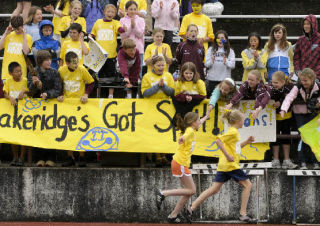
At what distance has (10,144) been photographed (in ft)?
44.7

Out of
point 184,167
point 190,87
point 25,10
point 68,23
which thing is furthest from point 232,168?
point 25,10

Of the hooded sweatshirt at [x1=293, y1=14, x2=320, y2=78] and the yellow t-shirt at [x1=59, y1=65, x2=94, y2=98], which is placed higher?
the hooded sweatshirt at [x1=293, y1=14, x2=320, y2=78]

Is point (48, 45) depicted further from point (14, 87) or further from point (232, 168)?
point (232, 168)

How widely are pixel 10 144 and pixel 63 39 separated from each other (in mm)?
2408

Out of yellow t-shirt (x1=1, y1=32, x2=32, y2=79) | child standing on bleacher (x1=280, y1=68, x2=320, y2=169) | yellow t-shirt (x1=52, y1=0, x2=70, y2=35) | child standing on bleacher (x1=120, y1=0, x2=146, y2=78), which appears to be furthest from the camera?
yellow t-shirt (x1=52, y1=0, x2=70, y2=35)

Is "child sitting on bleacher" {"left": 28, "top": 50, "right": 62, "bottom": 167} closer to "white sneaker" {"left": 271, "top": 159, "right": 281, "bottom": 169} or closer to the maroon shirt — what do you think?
the maroon shirt

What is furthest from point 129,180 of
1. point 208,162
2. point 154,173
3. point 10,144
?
point 10,144

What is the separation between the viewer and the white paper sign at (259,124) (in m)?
12.7

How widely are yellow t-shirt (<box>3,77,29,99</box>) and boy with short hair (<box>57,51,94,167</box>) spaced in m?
0.68

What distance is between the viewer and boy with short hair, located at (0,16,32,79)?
14023mm

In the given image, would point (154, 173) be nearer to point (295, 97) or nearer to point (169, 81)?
point (169, 81)

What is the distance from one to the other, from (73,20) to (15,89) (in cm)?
247

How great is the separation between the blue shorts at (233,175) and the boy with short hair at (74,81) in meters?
2.64

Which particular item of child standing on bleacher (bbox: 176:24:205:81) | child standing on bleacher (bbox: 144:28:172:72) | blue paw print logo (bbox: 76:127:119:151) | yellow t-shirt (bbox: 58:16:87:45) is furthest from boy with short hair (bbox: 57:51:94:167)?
yellow t-shirt (bbox: 58:16:87:45)
